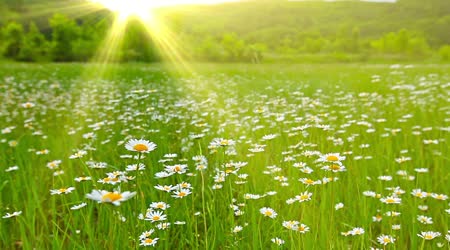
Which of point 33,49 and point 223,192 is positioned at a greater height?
point 33,49

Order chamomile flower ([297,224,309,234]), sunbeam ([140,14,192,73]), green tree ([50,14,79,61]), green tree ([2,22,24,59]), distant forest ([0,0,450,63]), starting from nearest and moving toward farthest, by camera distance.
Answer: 1. chamomile flower ([297,224,309,234])
2. distant forest ([0,0,450,63])
3. sunbeam ([140,14,192,73])
4. green tree ([50,14,79,61])
5. green tree ([2,22,24,59])

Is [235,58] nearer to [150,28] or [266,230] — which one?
[150,28]

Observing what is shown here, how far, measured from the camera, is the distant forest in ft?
121

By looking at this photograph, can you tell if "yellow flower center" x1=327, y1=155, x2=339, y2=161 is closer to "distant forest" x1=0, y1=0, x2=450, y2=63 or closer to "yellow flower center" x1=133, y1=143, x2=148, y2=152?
"yellow flower center" x1=133, y1=143, x2=148, y2=152

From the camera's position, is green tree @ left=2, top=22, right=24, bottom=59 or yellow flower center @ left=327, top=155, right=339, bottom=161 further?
green tree @ left=2, top=22, right=24, bottom=59

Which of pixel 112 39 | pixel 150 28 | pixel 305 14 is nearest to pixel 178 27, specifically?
pixel 150 28

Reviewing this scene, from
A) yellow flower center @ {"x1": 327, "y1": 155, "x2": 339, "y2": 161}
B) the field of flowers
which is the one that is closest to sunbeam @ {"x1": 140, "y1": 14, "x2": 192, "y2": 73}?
the field of flowers

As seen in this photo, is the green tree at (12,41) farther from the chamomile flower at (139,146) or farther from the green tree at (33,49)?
the chamomile flower at (139,146)

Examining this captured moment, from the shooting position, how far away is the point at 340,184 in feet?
8.87

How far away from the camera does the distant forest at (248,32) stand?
36906 mm

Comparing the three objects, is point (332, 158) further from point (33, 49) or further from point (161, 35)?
point (33, 49)

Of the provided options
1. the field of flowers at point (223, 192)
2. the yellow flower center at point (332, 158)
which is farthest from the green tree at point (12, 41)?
the yellow flower center at point (332, 158)

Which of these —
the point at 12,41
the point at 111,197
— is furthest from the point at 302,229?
the point at 12,41

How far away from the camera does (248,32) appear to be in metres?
123
